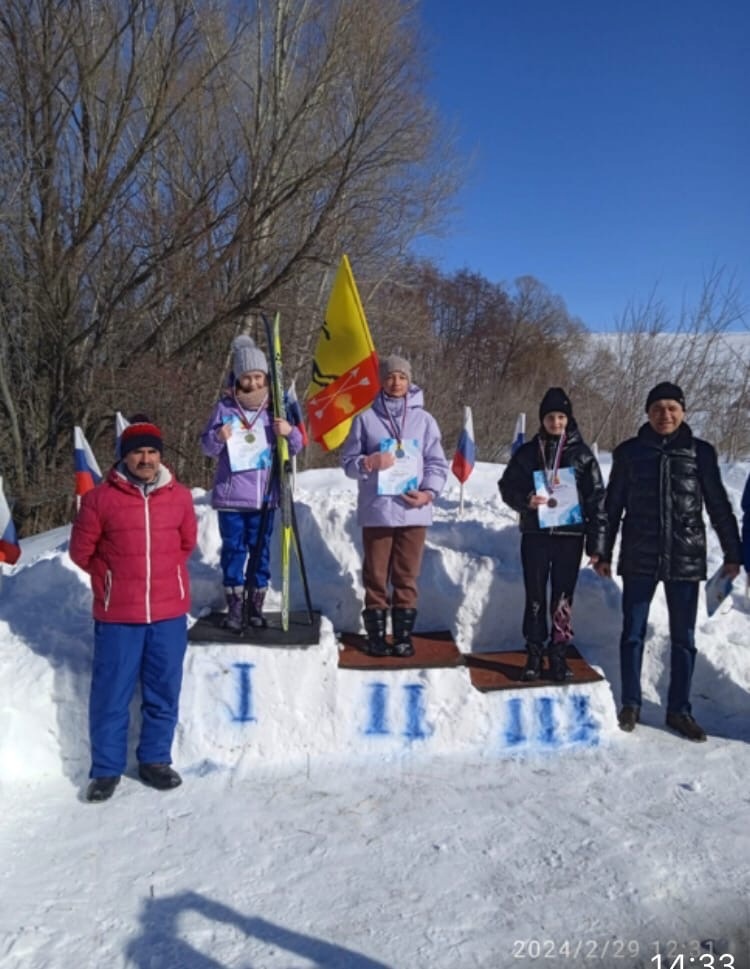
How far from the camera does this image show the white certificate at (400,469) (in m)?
4.30

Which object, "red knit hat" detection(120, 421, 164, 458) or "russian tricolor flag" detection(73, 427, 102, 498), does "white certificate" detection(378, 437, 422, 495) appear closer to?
"red knit hat" detection(120, 421, 164, 458)

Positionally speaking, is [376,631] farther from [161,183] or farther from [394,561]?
[161,183]

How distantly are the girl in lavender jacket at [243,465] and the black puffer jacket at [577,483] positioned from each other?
1342 mm

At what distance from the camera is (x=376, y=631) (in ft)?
14.6

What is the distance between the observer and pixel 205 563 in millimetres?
5199

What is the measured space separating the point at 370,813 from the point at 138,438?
7.13 feet

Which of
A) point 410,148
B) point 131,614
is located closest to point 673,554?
point 131,614

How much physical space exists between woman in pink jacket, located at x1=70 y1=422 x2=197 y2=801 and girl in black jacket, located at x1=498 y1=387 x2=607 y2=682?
2.03 metres

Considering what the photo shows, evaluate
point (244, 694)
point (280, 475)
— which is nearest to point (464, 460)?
point (280, 475)

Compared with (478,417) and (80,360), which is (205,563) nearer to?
(80,360)

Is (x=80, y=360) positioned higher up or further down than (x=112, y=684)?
higher up

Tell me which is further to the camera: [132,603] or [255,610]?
[255,610]

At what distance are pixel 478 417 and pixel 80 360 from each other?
1215cm

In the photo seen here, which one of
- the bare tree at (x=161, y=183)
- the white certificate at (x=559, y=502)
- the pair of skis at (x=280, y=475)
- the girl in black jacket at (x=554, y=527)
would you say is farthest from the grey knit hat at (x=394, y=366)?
the bare tree at (x=161, y=183)
